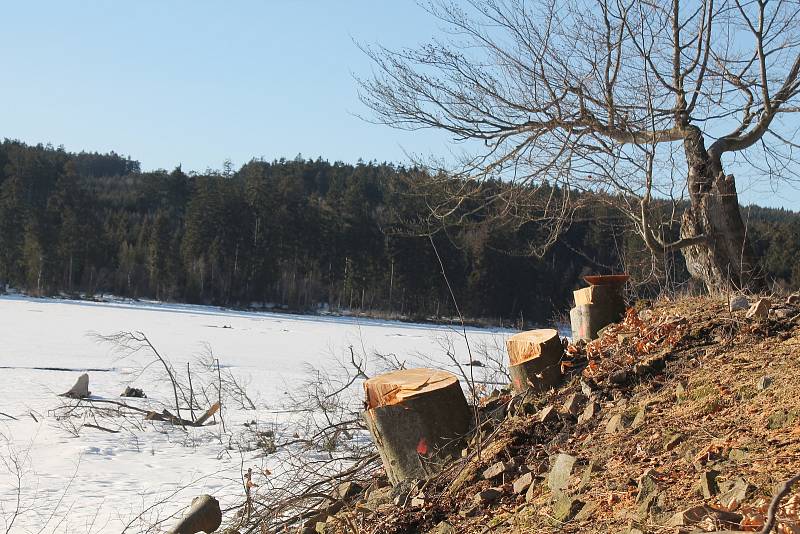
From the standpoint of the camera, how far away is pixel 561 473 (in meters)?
4.50

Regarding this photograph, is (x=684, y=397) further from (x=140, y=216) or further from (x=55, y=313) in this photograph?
(x=140, y=216)

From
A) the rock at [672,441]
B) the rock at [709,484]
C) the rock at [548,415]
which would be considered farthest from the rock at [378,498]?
the rock at [709,484]

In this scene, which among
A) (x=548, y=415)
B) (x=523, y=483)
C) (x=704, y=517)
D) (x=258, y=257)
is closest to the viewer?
(x=704, y=517)

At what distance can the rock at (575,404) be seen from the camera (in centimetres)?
540

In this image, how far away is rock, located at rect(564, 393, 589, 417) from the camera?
5.40 meters

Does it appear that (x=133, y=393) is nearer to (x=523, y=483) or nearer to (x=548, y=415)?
(x=548, y=415)

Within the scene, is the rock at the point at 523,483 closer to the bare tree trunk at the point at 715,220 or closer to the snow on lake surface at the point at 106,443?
the snow on lake surface at the point at 106,443

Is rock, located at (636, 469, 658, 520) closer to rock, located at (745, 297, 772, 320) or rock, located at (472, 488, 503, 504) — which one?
rock, located at (472, 488, 503, 504)

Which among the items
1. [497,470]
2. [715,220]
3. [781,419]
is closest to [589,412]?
[497,470]

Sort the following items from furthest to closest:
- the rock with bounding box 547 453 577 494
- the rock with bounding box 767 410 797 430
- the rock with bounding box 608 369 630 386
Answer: the rock with bounding box 608 369 630 386, the rock with bounding box 547 453 577 494, the rock with bounding box 767 410 797 430

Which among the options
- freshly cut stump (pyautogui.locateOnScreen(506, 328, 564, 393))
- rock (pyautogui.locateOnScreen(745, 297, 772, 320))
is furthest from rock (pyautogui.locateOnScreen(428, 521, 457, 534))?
rock (pyautogui.locateOnScreen(745, 297, 772, 320))

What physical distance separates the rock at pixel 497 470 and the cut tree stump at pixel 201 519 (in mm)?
2302

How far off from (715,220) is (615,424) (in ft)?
16.2

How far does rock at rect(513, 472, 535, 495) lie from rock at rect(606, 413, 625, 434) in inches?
23.4
